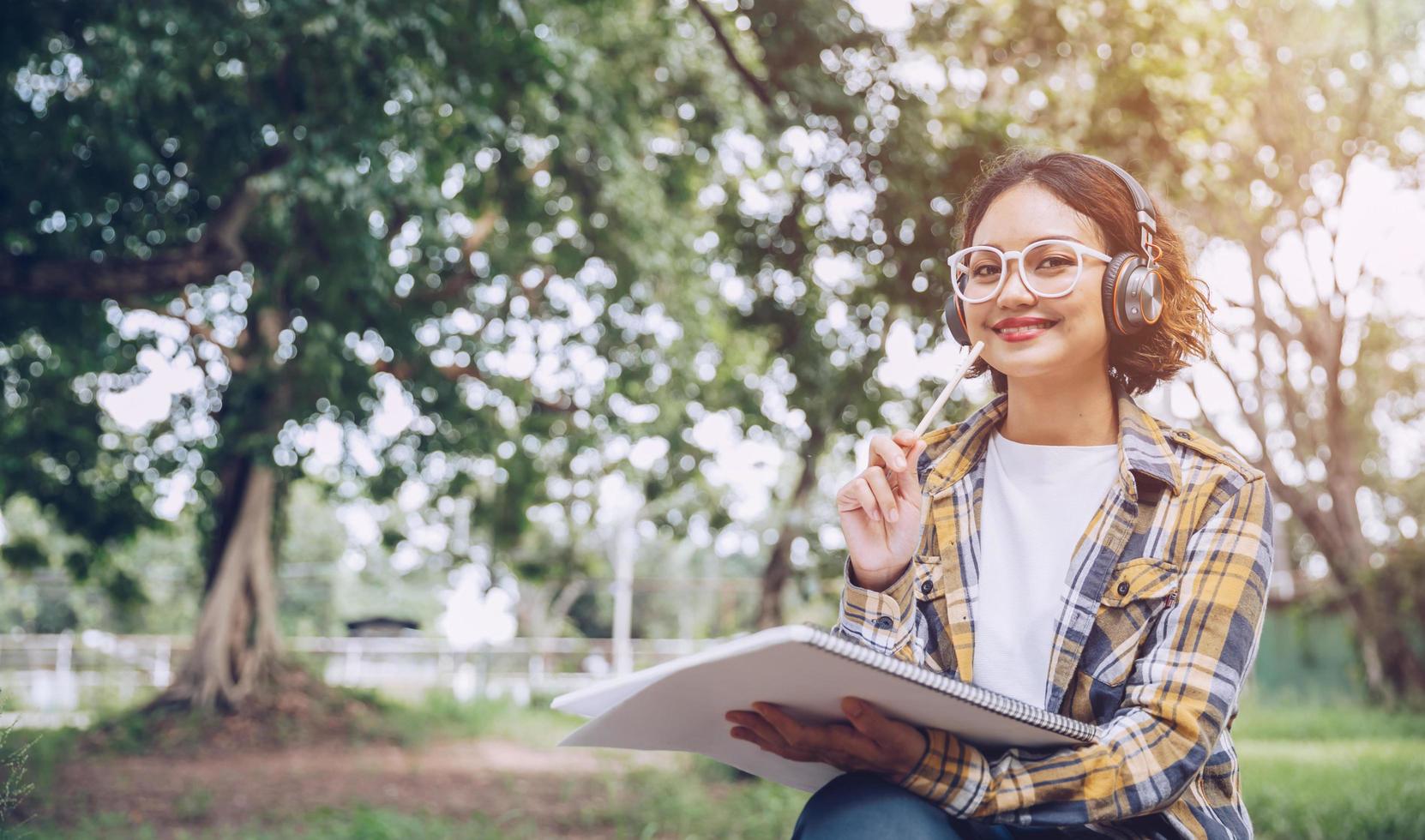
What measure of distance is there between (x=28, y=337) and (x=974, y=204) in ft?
33.2

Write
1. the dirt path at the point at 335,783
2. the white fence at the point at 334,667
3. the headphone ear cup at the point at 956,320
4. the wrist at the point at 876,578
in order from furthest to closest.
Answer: the white fence at the point at 334,667 → the dirt path at the point at 335,783 → the headphone ear cup at the point at 956,320 → the wrist at the point at 876,578

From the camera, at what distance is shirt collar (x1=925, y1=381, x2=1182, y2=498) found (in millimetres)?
1638

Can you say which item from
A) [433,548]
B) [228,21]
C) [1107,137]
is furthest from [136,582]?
[1107,137]

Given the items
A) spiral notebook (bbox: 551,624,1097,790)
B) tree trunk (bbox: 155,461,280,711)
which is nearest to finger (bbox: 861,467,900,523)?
spiral notebook (bbox: 551,624,1097,790)

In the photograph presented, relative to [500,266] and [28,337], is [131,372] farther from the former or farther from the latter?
[500,266]

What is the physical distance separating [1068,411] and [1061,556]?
0.24 meters

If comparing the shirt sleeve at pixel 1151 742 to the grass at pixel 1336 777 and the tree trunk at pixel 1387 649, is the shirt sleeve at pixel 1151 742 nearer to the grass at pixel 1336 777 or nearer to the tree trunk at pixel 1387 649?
the grass at pixel 1336 777

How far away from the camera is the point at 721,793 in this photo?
7.67 m

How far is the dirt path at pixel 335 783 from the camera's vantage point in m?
6.98

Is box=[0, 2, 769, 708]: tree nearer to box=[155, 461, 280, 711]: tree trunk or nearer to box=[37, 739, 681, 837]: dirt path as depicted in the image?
box=[155, 461, 280, 711]: tree trunk

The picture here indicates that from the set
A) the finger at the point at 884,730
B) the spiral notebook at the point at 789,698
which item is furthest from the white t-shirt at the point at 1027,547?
the finger at the point at 884,730

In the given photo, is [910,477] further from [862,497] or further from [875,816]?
[875,816]

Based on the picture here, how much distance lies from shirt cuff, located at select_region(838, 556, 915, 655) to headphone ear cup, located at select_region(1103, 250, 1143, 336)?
46 cm

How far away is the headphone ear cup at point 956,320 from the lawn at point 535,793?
12.9ft
